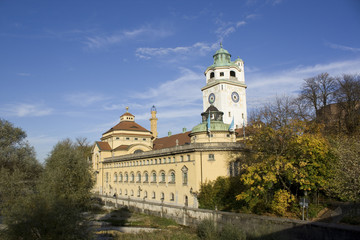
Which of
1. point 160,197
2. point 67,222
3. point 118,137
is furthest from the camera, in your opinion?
point 118,137

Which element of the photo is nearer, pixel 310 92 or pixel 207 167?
pixel 207 167

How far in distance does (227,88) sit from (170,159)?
82.6 ft

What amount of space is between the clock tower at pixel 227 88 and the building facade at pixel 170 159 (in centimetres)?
20

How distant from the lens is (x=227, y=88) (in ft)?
192

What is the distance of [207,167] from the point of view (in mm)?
34156

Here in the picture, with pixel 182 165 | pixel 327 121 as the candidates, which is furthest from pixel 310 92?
pixel 182 165

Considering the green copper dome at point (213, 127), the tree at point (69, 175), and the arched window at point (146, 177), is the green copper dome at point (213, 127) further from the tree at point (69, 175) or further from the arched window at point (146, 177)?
the tree at point (69, 175)

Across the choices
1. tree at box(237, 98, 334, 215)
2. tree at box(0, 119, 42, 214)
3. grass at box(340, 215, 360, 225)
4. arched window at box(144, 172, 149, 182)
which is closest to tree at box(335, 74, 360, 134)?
tree at box(237, 98, 334, 215)

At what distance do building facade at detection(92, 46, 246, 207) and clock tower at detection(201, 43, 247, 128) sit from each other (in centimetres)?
20

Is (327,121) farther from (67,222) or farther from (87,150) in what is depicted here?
(87,150)

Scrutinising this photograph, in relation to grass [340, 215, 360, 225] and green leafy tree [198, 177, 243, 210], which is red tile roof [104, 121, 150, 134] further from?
grass [340, 215, 360, 225]

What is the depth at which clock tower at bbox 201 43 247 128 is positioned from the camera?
191 feet

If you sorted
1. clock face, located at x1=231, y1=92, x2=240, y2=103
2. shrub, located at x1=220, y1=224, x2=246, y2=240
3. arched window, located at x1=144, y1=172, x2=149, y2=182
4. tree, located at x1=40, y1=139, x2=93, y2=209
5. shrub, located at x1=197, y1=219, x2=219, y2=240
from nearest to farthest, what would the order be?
shrub, located at x1=220, y1=224, x2=246, y2=240, shrub, located at x1=197, y1=219, x2=219, y2=240, tree, located at x1=40, y1=139, x2=93, y2=209, arched window, located at x1=144, y1=172, x2=149, y2=182, clock face, located at x1=231, y1=92, x2=240, y2=103

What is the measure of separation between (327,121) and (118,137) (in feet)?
123
